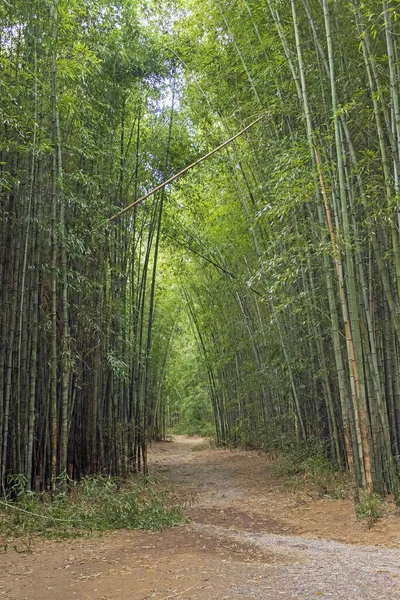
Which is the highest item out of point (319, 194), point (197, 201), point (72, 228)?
point (197, 201)

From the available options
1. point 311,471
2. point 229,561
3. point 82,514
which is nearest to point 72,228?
point 82,514

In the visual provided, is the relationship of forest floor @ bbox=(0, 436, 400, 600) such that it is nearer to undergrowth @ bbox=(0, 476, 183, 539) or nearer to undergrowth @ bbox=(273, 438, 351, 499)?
undergrowth @ bbox=(0, 476, 183, 539)

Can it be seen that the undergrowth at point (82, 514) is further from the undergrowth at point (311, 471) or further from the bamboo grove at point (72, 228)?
the undergrowth at point (311, 471)

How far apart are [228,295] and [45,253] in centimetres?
491

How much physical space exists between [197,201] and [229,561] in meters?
5.42

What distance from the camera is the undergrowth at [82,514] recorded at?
11.0 feet

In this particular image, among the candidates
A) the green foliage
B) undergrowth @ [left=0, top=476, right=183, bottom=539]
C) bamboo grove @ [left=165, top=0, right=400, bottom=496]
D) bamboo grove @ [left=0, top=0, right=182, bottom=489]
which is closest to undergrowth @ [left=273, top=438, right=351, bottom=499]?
bamboo grove @ [left=165, top=0, right=400, bottom=496]

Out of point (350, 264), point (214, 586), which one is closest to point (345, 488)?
point (350, 264)

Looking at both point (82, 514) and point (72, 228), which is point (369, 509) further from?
point (72, 228)

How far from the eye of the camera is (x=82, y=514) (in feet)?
11.8

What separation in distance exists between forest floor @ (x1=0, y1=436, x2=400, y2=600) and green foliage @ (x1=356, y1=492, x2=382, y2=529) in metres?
0.07

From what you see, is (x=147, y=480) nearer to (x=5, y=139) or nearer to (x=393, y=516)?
(x=393, y=516)

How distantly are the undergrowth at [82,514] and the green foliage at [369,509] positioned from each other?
1308 millimetres

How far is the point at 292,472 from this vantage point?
591 cm
